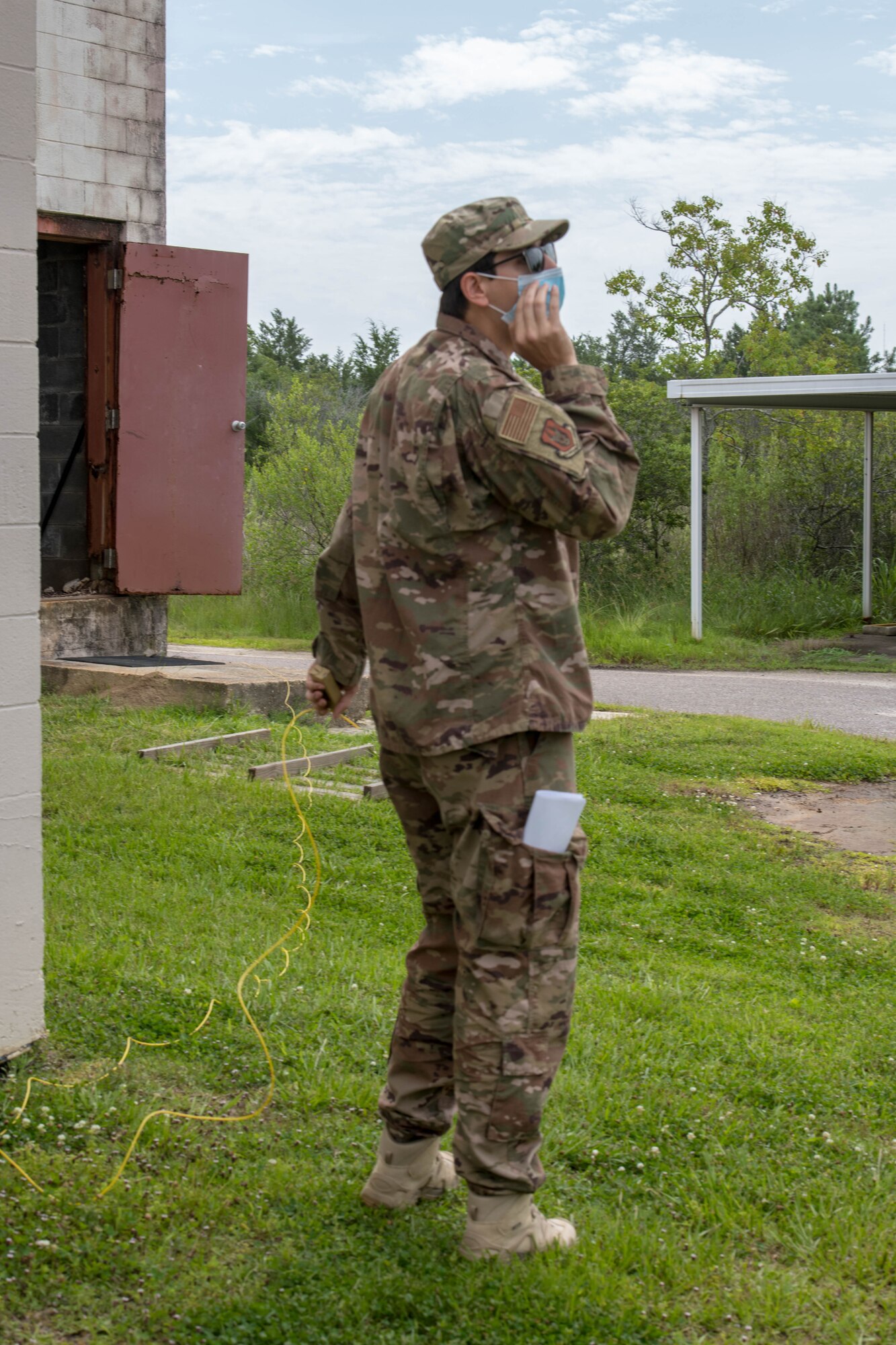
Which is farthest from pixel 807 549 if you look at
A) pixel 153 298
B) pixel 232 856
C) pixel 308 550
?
pixel 232 856

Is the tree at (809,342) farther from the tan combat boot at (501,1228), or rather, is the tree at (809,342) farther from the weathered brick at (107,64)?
the tan combat boot at (501,1228)

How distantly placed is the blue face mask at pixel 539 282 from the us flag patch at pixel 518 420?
25 centimetres

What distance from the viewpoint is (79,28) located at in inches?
382

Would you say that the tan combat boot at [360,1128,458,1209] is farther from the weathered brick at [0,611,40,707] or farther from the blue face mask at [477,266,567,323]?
the blue face mask at [477,266,567,323]

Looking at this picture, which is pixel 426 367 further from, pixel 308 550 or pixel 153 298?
pixel 308 550

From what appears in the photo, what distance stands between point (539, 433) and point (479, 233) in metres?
0.45

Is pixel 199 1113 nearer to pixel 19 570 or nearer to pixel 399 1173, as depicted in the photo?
pixel 399 1173

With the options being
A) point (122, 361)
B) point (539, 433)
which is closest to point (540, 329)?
point (539, 433)

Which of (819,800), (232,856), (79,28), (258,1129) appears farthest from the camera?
(79,28)

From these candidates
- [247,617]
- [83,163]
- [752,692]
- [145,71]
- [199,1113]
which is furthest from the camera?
[247,617]

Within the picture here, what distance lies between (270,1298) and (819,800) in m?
5.36

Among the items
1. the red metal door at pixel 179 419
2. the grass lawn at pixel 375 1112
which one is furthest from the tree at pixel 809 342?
the grass lawn at pixel 375 1112

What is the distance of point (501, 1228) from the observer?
258 centimetres

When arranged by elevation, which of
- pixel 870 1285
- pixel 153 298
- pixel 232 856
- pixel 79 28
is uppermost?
pixel 79 28
